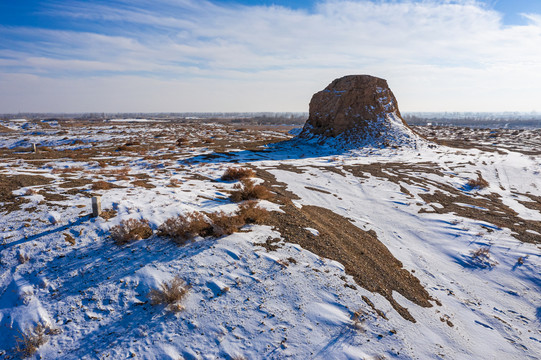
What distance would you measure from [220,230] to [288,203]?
3.96m

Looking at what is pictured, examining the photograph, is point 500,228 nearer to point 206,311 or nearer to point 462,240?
point 462,240

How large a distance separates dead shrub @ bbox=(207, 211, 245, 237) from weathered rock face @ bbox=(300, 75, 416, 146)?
72.1 feet

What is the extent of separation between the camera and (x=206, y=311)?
17.0ft

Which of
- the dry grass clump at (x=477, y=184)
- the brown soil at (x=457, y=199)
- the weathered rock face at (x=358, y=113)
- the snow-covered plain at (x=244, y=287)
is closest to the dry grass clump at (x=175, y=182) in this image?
the snow-covered plain at (x=244, y=287)

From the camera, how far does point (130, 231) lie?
710 centimetres

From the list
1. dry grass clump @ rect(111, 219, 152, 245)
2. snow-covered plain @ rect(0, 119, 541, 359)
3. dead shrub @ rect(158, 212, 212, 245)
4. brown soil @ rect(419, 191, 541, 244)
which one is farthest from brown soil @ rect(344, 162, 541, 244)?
dry grass clump @ rect(111, 219, 152, 245)

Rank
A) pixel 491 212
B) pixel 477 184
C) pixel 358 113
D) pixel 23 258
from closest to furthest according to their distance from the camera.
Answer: pixel 23 258
pixel 491 212
pixel 477 184
pixel 358 113

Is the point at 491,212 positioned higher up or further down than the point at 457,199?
further down

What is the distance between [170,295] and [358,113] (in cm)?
2881

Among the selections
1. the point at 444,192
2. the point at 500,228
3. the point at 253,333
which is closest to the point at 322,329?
the point at 253,333

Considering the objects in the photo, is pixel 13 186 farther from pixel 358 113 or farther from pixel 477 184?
pixel 358 113

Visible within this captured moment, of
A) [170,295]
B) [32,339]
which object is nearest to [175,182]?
[170,295]

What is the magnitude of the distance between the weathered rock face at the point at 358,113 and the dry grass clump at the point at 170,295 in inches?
979

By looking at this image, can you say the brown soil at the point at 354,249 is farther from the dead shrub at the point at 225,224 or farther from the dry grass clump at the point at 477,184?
the dry grass clump at the point at 477,184
